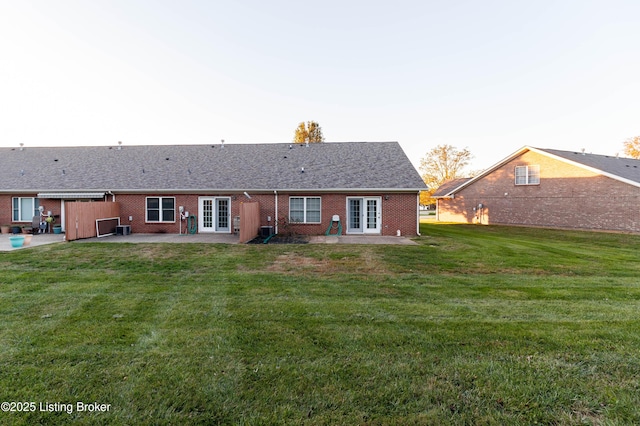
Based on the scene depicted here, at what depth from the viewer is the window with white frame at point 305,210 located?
1559cm

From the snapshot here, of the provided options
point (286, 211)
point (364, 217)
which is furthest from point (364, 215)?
point (286, 211)

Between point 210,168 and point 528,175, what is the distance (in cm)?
2289

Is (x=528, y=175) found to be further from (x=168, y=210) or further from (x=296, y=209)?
(x=168, y=210)

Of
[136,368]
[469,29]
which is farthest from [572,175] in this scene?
[136,368]

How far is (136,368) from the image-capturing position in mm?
3016

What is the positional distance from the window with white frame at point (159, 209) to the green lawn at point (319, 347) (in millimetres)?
9003

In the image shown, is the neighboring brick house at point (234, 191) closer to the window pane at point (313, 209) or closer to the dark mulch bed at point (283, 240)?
the window pane at point (313, 209)

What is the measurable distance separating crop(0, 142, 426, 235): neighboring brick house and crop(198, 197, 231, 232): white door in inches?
2.1

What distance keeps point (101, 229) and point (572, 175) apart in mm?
28661

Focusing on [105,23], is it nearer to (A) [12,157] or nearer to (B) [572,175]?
(A) [12,157]

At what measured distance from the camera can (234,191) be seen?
15664mm

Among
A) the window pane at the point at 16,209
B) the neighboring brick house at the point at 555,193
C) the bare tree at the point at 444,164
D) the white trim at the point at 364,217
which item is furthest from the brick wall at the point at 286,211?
the bare tree at the point at 444,164

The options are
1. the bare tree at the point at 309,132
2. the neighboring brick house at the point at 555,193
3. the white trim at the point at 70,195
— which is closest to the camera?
the white trim at the point at 70,195

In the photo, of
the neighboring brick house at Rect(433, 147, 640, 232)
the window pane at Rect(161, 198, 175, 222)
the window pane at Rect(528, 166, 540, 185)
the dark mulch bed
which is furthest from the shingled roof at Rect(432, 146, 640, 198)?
the window pane at Rect(161, 198, 175, 222)
